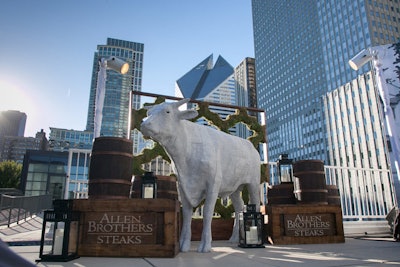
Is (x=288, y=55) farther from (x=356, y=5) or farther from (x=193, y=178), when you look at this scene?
(x=193, y=178)

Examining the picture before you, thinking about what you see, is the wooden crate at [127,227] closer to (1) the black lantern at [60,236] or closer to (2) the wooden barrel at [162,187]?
(1) the black lantern at [60,236]

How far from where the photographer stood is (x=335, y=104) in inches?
2307

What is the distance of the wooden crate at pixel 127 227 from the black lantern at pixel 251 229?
99cm

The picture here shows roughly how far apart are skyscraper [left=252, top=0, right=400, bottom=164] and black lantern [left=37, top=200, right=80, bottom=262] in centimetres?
5914

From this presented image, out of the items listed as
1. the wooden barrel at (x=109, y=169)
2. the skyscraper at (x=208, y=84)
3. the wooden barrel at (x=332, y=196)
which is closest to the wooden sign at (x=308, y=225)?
the wooden barrel at (x=332, y=196)

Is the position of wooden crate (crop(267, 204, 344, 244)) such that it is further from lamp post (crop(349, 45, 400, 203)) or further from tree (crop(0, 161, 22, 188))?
tree (crop(0, 161, 22, 188))

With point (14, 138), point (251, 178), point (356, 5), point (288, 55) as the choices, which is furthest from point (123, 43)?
point (251, 178)

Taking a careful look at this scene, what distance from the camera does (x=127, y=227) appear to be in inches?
111

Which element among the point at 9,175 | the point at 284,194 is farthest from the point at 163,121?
the point at 9,175

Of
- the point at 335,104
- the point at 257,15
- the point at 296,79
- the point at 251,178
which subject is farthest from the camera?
the point at 257,15

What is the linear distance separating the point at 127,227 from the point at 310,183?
2.86 meters

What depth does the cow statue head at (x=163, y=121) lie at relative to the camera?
303 cm

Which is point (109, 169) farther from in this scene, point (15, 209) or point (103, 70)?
point (15, 209)

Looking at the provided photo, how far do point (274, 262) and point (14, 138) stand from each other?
150m
